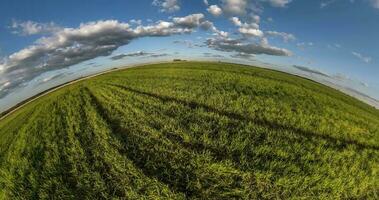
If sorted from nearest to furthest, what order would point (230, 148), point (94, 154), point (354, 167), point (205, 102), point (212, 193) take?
point (212, 193)
point (354, 167)
point (230, 148)
point (94, 154)
point (205, 102)

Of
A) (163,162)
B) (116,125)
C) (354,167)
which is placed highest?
(116,125)

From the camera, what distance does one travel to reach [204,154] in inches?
416

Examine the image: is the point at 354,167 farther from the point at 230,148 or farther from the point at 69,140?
the point at 69,140

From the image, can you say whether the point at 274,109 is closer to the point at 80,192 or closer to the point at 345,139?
the point at 345,139

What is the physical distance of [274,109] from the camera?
56.0 ft

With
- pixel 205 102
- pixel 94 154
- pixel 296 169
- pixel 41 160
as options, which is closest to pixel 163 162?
pixel 94 154

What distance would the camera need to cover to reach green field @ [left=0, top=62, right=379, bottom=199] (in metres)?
8.79

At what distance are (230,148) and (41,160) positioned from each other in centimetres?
1005

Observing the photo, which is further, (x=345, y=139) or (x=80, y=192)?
(x=345, y=139)

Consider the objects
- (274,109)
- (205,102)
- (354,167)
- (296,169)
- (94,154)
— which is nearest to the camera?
(296,169)

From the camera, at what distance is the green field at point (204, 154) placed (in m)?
8.79

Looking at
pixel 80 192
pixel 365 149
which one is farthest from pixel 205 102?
pixel 80 192

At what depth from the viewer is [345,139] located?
1366cm

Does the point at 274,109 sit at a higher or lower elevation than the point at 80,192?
higher
